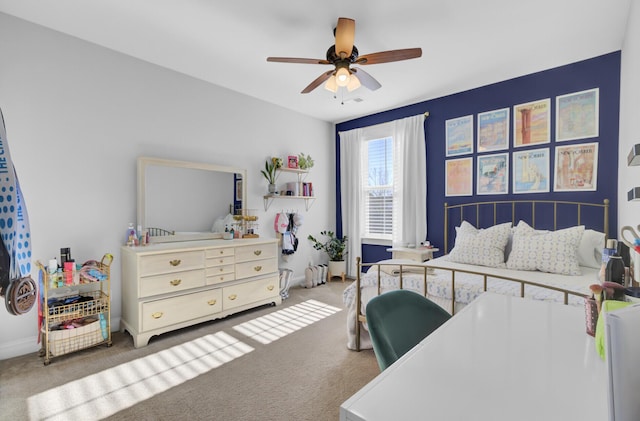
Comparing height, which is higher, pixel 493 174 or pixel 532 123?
pixel 532 123

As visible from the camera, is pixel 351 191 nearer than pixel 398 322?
No

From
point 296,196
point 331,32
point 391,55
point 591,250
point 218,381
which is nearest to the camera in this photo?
point 218,381

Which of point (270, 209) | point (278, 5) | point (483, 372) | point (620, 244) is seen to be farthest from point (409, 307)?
point (270, 209)

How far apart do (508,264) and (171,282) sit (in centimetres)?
321

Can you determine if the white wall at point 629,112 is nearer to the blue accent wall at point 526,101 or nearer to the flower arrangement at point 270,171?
the blue accent wall at point 526,101

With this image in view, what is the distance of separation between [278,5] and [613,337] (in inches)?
103

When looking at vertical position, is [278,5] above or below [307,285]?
above

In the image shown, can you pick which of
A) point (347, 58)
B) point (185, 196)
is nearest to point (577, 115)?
point (347, 58)

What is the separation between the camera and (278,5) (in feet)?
7.52

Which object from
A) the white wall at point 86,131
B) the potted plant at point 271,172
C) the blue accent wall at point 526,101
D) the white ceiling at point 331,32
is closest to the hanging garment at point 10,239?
the white wall at point 86,131

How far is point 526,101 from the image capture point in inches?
138

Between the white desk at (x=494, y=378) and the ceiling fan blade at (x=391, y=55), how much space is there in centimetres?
194

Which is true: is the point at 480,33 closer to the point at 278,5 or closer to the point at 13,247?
the point at 278,5

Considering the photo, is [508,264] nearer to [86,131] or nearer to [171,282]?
[171,282]
